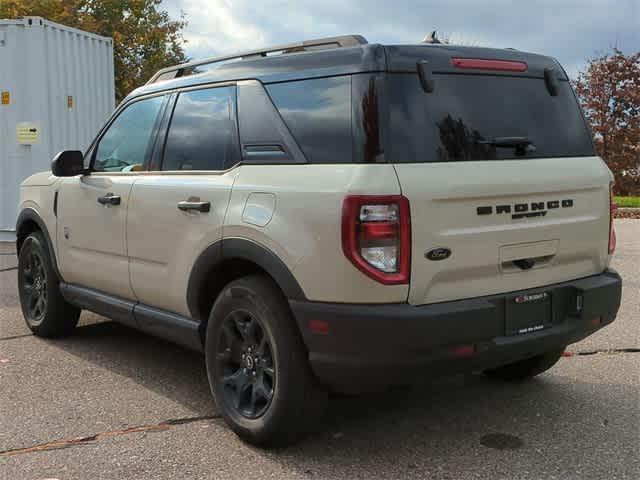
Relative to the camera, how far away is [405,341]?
326cm

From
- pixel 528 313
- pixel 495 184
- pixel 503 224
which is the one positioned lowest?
pixel 528 313

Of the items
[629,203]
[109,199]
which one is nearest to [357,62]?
[109,199]

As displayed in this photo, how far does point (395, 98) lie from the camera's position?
341cm

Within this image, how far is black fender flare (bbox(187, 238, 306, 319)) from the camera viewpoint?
137 inches

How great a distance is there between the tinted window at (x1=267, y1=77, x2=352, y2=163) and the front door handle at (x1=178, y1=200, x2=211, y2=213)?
0.63m

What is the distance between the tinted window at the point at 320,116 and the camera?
3445 millimetres

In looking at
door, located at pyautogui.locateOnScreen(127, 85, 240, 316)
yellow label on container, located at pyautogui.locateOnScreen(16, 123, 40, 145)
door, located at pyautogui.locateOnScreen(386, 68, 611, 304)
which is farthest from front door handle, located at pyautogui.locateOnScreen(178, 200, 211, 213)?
yellow label on container, located at pyautogui.locateOnScreen(16, 123, 40, 145)

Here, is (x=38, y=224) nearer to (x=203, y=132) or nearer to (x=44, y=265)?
(x=44, y=265)

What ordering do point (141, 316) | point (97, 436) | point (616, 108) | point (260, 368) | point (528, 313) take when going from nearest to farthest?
1. point (528, 313)
2. point (260, 368)
3. point (97, 436)
4. point (141, 316)
5. point (616, 108)

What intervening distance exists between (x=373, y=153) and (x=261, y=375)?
124 cm

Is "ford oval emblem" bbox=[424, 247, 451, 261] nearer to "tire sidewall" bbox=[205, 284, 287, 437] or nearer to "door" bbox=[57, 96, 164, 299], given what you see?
"tire sidewall" bbox=[205, 284, 287, 437]

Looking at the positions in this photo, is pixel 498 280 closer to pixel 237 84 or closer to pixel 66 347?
pixel 237 84

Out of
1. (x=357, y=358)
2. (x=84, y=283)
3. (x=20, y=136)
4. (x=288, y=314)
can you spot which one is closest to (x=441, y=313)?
(x=357, y=358)

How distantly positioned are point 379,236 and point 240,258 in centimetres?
84
